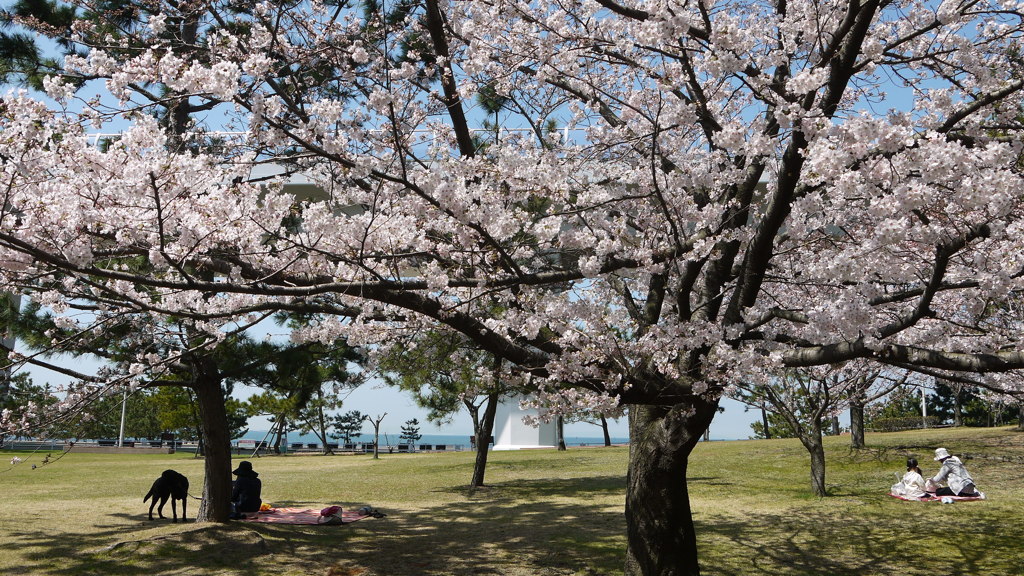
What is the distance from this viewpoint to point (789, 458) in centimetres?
1511

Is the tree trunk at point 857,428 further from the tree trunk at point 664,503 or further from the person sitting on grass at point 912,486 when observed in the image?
the tree trunk at point 664,503

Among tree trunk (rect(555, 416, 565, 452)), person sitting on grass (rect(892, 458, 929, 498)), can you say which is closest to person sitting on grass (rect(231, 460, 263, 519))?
person sitting on grass (rect(892, 458, 929, 498))

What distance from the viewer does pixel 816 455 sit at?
1018 centimetres

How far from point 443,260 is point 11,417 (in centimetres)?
522

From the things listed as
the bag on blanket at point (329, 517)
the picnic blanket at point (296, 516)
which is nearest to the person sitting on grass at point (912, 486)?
the picnic blanket at point (296, 516)

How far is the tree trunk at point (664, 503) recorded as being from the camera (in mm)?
5762

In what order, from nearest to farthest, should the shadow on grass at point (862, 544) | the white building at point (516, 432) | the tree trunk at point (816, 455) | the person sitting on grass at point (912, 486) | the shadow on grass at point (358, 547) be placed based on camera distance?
the shadow on grass at point (862, 544) < the shadow on grass at point (358, 547) < the person sitting on grass at point (912, 486) < the tree trunk at point (816, 455) < the white building at point (516, 432)

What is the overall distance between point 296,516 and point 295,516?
1 cm

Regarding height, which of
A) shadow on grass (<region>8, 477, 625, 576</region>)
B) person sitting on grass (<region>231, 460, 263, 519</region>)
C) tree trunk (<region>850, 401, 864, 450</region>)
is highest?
tree trunk (<region>850, 401, 864, 450</region>)

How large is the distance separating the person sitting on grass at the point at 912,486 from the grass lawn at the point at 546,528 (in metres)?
0.25

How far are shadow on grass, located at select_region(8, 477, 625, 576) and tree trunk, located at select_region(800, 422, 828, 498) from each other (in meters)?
2.98

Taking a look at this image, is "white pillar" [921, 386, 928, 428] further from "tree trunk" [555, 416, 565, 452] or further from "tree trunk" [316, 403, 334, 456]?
"tree trunk" [316, 403, 334, 456]

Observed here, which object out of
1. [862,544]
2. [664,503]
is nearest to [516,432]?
[862,544]

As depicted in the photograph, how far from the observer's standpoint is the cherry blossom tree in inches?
157
